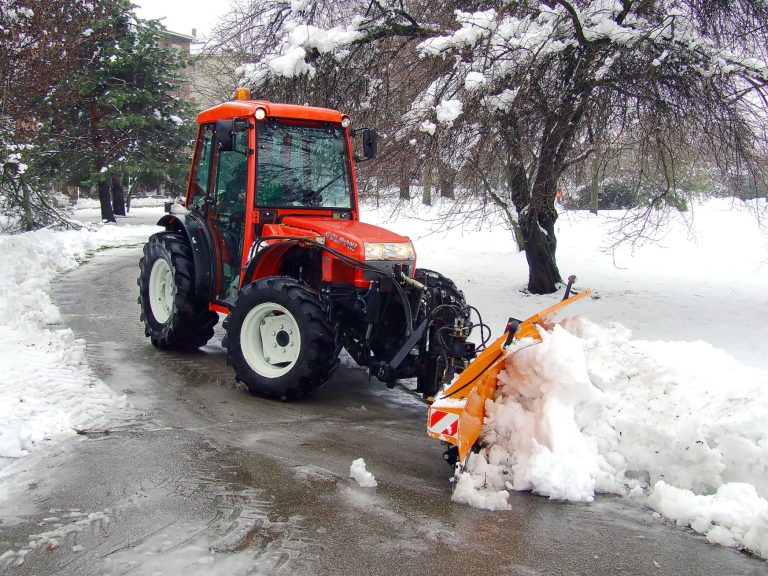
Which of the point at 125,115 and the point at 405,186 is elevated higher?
the point at 125,115

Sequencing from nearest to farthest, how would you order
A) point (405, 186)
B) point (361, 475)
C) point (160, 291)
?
point (361, 475) → point (160, 291) → point (405, 186)

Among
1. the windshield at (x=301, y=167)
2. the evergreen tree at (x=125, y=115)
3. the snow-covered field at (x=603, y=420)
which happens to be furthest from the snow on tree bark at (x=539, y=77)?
the evergreen tree at (x=125, y=115)

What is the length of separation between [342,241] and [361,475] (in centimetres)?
216

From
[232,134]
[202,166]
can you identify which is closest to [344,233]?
[232,134]

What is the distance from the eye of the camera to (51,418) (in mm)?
4809

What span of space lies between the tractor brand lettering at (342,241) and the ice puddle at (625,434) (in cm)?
178

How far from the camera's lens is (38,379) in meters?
5.60

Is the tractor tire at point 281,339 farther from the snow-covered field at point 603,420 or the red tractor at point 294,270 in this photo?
the snow-covered field at point 603,420

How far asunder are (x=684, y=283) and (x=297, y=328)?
8.71m

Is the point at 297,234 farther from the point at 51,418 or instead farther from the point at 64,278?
the point at 64,278

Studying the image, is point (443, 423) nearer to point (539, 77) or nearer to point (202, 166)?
point (202, 166)

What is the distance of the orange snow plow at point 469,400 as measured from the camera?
4129 mm

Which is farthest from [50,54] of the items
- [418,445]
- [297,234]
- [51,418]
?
[418,445]

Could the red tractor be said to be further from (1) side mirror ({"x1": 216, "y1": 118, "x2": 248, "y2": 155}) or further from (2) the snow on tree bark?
(2) the snow on tree bark
